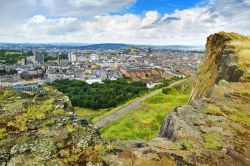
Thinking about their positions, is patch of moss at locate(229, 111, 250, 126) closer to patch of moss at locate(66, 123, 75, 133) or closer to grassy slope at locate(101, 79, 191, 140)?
patch of moss at locate(66, 123, 75, 133)

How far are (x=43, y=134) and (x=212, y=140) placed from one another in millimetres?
5372

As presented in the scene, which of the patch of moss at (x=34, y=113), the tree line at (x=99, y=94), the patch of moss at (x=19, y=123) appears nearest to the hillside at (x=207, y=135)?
the patch of moss at (x=34, y=113)

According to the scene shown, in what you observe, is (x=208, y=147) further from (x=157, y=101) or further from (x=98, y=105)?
(x=98, y=105)

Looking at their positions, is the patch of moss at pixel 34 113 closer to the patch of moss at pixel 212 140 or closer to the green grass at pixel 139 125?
the patch of moss at pixel 212 140

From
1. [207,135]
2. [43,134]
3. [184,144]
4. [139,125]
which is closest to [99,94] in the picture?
[139,125]

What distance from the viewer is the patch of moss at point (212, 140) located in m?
9.77

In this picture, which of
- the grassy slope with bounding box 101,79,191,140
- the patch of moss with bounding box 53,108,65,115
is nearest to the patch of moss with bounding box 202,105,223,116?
the patch of moss with bounding box 53,108,65,115

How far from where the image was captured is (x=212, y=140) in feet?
33.3

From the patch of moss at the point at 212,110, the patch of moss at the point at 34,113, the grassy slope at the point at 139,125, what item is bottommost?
the grassy slope at the point at 139,125

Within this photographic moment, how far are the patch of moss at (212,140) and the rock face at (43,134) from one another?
11.6 ft

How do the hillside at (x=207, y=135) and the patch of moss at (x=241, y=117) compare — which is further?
the patch of moss at (x=241, y=117)

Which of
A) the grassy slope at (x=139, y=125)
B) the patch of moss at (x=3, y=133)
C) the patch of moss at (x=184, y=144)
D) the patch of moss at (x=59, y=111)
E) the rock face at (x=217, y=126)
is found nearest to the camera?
the patch of moss at (x=3, y=133)

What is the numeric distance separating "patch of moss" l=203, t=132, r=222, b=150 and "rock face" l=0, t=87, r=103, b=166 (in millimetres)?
3531

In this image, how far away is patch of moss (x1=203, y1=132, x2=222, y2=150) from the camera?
32.1ft
